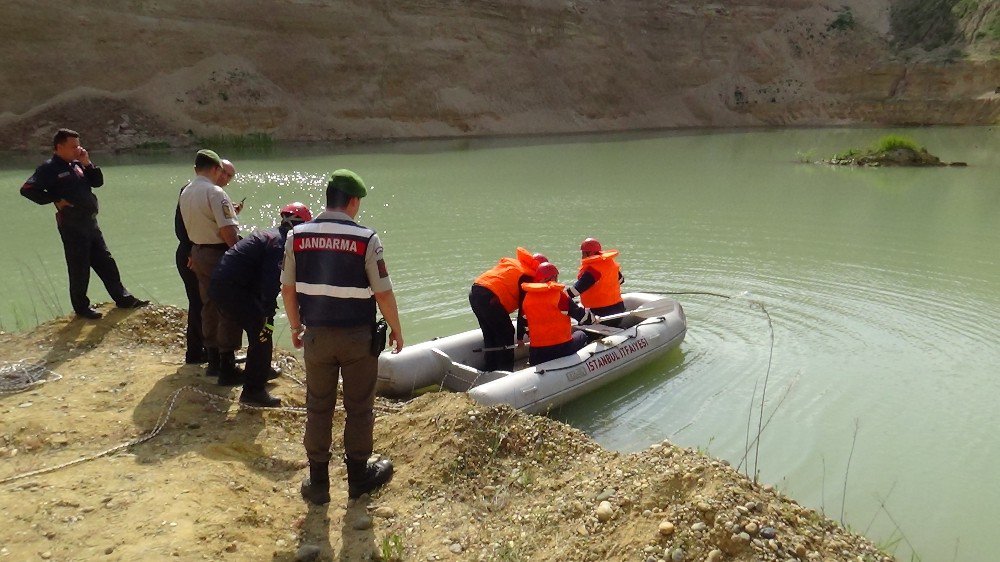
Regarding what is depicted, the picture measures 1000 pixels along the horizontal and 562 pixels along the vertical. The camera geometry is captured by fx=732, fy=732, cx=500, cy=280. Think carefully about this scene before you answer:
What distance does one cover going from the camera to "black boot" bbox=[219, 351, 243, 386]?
5.00 m

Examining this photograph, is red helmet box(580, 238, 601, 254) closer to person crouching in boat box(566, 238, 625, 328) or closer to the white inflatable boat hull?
person crouching in boat box(566, 238, 625, 328)

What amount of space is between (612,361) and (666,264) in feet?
14.4

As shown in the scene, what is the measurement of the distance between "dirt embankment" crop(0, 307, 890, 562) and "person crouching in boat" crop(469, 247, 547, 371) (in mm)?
1224

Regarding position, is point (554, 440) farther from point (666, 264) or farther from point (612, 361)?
point (666, 264)

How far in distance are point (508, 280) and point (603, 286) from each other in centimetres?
162

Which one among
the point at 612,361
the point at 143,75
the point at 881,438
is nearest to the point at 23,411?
the point at 612,361

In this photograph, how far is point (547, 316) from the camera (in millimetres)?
6020

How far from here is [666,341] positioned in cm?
706

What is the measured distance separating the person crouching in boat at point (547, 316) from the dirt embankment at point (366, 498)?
1290 mm

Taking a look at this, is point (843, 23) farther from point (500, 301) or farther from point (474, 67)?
point (500, 301)

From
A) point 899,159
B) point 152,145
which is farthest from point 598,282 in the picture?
point 152,145

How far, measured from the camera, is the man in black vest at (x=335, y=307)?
351cm

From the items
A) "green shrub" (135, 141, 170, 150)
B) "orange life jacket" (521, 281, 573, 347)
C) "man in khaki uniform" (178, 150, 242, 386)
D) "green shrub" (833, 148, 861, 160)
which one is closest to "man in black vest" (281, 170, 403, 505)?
"man in khaki uniform" (178, 150, 242, 386)

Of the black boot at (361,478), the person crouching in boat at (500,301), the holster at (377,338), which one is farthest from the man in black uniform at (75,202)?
the black boot at (361,478)
